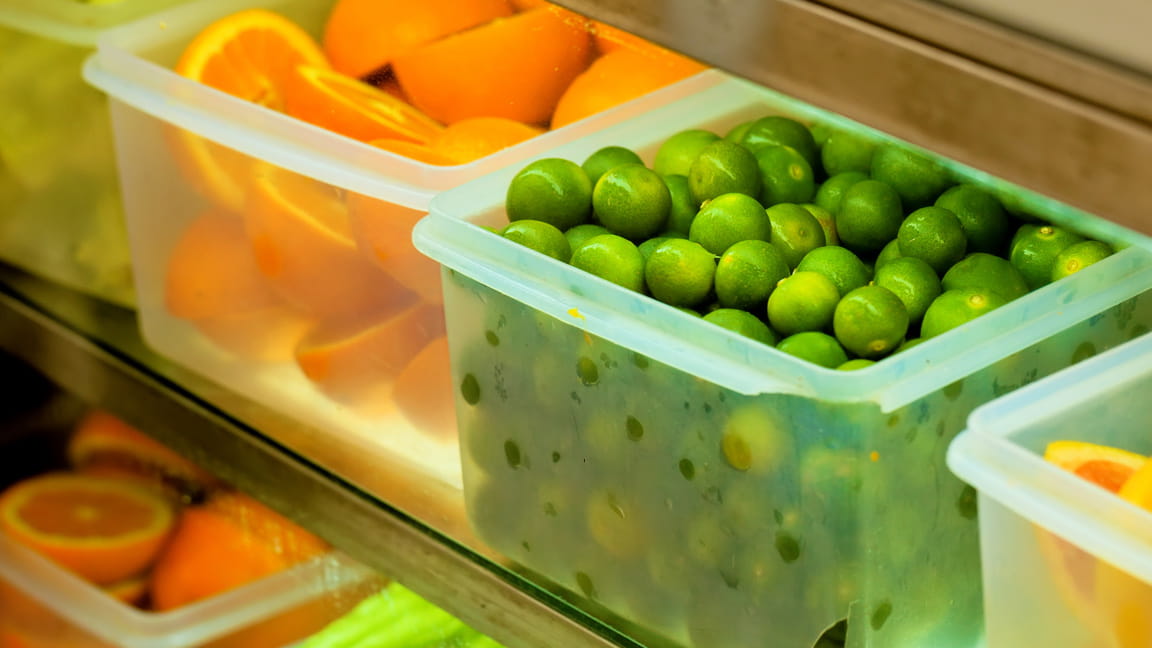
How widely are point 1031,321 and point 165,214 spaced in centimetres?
78

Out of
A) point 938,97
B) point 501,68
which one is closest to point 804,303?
point 938,97

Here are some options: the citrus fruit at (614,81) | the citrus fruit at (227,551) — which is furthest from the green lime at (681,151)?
the citrus fruit at (227,551)

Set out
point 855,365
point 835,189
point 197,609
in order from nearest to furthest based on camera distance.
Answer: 1. point 855,365
2. point 835,189
3. point 197,609

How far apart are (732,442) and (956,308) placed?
5.9 inches

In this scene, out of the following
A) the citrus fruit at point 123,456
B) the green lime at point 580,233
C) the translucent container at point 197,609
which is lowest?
the translucent container at point 197,609

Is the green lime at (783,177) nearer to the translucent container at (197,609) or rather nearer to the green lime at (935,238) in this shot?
the green lime at (935,238)

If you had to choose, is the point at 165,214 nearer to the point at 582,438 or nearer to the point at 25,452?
the point at 582,438

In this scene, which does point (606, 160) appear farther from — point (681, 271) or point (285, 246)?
point (285, 246)

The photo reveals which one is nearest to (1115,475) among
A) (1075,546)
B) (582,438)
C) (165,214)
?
(1075,546)

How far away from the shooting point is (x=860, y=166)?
39.7 inches

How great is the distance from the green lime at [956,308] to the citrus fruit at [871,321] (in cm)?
2

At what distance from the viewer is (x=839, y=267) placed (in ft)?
2.84

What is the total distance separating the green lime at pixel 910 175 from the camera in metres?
0.95

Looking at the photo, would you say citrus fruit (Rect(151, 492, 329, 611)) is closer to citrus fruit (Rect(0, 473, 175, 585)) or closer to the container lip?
citrus fruit (Rect(0, 473, 175, 585))
